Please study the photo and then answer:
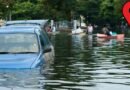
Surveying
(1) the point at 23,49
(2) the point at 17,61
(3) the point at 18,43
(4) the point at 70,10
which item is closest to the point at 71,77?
(2) the point at 17,61

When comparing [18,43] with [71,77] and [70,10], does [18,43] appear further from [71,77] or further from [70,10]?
[70,10]

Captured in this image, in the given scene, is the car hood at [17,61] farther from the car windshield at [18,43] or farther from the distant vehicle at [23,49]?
the car windshield at [18,43]

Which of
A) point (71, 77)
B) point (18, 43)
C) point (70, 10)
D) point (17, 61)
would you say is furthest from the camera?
point (70, 10)

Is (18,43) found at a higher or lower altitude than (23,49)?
higher

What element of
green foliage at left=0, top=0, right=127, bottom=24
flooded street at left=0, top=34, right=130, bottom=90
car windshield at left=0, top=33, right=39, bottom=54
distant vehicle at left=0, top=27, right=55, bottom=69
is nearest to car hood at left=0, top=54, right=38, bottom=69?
distant vehicle at left=0, top=27, right=55, bottom=69

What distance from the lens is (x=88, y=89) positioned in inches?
493

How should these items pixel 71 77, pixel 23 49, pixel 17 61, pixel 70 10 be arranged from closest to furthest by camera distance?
pixel 17 61 < pixel 71 77 < pixel 23 49 < pixel 70 10

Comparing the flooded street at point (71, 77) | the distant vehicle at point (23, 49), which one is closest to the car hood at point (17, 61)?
the distant vehicle at point (23, 49)

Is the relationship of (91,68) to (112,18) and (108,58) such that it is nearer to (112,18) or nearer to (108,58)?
(108,58)

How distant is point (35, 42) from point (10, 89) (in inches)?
175

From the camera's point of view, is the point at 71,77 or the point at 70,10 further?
the point at 70,10

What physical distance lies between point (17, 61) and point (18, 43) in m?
1.62

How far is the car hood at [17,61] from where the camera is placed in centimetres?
1450

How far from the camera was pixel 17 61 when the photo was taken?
14.6 m
